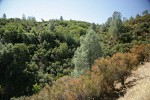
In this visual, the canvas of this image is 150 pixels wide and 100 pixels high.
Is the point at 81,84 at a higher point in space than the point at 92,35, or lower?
lower

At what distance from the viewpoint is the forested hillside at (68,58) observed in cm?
2477

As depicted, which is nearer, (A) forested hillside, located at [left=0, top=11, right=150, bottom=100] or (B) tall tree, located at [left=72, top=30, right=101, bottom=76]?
(A) forested hillside, located at [left=0, top=11, right=150, bottom=100]

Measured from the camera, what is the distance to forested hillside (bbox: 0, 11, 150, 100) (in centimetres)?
2477

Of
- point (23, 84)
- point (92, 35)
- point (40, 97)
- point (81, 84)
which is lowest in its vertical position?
point (23, 84)

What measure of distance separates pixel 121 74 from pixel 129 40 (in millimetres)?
52407

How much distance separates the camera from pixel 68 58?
75188mm

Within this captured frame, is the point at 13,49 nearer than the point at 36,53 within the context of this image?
Yes

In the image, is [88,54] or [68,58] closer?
[88,54]

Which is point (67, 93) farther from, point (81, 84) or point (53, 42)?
point (53, 42)

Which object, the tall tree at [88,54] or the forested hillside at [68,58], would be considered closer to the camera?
the forested hillside at [68,58]

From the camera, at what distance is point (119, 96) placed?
870 inches

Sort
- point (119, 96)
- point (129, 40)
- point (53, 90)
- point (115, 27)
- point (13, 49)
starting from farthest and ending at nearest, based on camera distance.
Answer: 1. point (115, 27)
2. point (129, 40)
3. point (13, 49)
4. point (53, 90)
5. point (119, 96)

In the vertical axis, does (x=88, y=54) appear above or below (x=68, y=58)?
above

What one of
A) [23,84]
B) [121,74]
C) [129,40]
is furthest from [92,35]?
[129,40]
